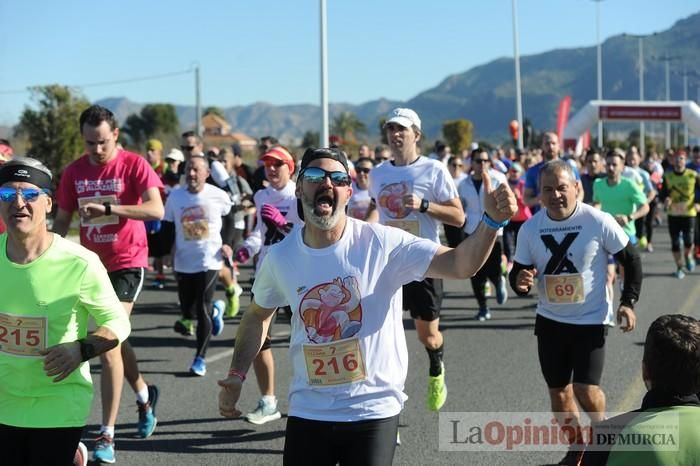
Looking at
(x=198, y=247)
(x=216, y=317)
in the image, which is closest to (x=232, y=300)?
(x=216, y=317)

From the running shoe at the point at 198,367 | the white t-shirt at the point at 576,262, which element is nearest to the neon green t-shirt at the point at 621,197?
the running shoe at the point at 198,367

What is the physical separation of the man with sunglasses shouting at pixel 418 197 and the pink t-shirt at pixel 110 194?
1749mm

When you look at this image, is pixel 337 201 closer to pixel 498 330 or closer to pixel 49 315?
pixel 49 315

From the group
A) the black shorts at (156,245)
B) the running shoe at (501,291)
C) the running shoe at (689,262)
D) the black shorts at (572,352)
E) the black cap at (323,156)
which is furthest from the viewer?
the running shoe at (689,262)

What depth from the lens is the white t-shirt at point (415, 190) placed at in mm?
6504

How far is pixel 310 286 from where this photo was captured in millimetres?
3373

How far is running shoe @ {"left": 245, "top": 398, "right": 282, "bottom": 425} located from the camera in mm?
6312

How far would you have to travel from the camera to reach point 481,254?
3227 mm

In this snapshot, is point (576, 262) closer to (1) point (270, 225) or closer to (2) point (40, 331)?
(1) point (270, 225)

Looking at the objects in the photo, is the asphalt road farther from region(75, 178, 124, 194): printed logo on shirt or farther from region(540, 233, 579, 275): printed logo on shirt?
region(75, 178, 124, 194): printed logo on shirt

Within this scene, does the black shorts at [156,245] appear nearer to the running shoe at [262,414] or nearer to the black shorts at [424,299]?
the running shoe at [262,414]

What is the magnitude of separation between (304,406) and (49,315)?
113 cm

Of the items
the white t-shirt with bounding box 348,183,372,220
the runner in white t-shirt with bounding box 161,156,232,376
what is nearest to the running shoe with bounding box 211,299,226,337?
the runner in white t-shirt with bounding box 161,156,232,376

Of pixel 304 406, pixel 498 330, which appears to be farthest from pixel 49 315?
pixel 498 330
